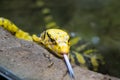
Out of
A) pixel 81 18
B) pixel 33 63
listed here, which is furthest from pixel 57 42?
pixel 81 18

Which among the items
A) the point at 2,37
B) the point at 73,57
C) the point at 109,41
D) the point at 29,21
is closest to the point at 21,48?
the point at 2,37

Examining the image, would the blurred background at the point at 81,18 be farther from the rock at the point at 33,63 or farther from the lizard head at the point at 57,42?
the rock at the point at 33,63

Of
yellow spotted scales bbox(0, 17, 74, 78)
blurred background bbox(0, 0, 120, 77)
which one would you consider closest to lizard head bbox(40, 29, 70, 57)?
yellow spotted scales bbox(0, 17, 74, 78)

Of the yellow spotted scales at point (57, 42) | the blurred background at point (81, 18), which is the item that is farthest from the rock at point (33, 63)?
the blurred background at point (81, 18)

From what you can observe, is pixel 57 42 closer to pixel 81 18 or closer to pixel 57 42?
pixel 57 42

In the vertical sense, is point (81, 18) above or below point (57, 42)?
above

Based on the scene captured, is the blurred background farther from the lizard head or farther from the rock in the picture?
the rock
